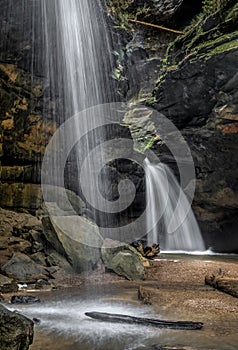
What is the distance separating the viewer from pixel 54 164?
12797 mm

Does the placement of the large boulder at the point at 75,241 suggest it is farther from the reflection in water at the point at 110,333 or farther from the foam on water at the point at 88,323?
the reflection in water at the point at 110,333

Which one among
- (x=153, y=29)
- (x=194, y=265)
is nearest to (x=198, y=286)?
(x=194, y=265)

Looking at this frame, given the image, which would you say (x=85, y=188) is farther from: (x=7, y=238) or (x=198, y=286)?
(x=198, y=286)

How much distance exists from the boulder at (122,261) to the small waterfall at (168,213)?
6372mm

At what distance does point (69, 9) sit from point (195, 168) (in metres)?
10.3

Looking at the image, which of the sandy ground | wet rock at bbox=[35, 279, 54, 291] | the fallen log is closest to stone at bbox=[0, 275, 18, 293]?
wet rock at bbox=[35, 279, 54, 291]

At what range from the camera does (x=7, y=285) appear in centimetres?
654

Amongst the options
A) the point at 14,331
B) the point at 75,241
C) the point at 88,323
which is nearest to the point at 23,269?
the point at 75,241

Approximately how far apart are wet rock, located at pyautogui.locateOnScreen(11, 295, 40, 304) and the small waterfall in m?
10.1

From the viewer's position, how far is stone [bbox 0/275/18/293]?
6358 mm

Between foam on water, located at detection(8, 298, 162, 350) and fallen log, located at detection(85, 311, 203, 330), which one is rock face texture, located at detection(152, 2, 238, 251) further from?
fallen log, located at detection(85, 311, 203, 330)

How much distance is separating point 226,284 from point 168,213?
9.17 meters

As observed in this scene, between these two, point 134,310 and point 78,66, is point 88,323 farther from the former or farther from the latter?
point 78,66

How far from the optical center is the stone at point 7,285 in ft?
20.9
